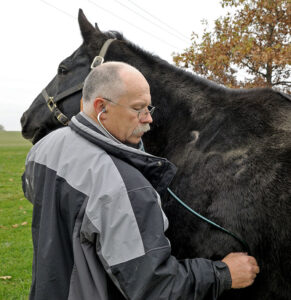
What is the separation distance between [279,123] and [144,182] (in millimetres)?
1318

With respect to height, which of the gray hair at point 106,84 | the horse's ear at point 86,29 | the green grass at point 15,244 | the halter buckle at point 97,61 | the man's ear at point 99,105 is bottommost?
the green grass at point 15,244

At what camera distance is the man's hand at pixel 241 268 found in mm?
2036

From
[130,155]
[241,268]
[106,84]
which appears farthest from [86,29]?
[241,268]

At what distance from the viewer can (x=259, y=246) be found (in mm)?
2252

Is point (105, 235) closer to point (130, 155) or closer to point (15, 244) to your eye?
point (130, 155)

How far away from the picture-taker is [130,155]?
1958mm

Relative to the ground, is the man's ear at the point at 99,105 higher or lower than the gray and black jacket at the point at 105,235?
higher

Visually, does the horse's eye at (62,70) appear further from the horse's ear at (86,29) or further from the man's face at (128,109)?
the man's face at (128,109)

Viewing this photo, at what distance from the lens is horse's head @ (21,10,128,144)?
11.1 ft

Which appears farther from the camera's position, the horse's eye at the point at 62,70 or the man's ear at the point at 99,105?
the horse's eye at the point at 62,70

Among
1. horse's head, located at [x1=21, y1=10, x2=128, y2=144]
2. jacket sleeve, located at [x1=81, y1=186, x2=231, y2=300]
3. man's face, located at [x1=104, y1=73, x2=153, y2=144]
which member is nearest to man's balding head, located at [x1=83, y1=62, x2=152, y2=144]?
man's face, located at [x1=104, y1=73, x2=153, y2=144]

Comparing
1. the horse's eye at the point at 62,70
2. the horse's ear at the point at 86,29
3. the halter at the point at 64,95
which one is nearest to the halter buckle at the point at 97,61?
the halter at the point at 64,95

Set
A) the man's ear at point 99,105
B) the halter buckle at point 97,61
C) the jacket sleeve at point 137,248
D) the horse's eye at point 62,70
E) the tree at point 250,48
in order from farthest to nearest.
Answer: the tree at point 250,48
the horse's eye at point 62,70
the halter buckle at point 97,61
the man's ear at point 99,105
the jacket sleeve at point 137,248

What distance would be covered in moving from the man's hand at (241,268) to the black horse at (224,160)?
0.34ft
